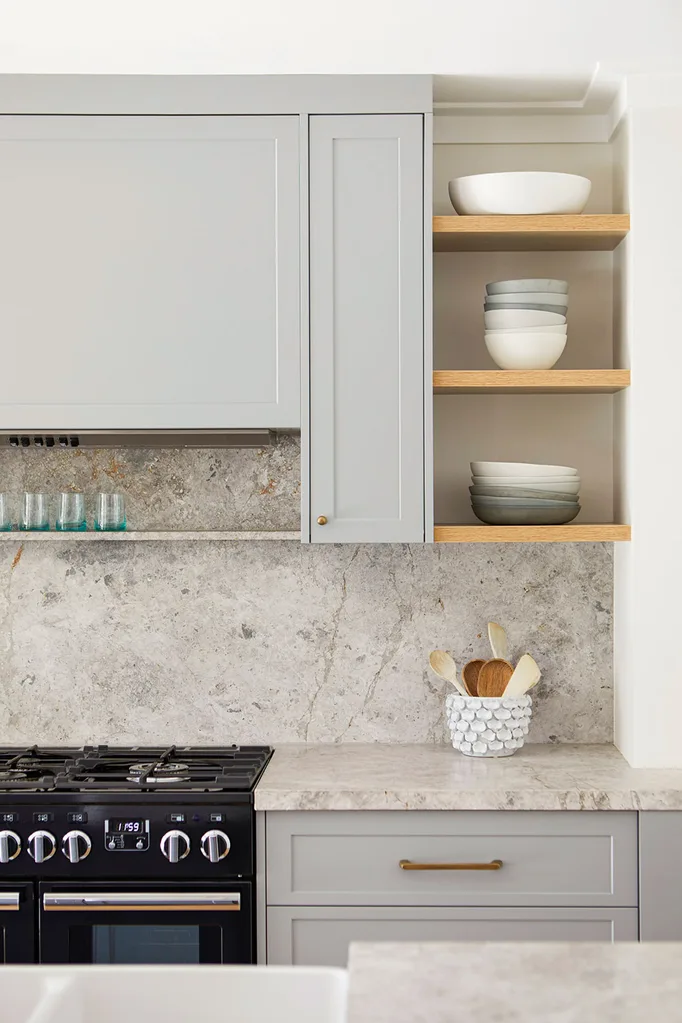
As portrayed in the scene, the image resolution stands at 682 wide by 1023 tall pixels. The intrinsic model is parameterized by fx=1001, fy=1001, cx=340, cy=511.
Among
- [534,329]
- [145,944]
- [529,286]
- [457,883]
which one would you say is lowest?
[145,944]

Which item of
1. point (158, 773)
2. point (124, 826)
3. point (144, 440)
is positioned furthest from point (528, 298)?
point (124, 826)

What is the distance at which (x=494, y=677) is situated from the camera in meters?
2.65

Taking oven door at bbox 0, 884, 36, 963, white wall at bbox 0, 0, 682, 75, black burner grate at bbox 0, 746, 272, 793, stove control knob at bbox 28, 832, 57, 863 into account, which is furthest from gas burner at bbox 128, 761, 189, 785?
white wall at bbox 0, 0, 682, 75

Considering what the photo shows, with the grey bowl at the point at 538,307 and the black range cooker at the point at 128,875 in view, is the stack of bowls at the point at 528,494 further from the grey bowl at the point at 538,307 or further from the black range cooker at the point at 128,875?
the black range cooker at the point at 128,875

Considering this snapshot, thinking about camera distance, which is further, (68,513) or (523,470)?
(68,513)

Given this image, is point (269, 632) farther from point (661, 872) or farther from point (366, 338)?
point (661, 872)

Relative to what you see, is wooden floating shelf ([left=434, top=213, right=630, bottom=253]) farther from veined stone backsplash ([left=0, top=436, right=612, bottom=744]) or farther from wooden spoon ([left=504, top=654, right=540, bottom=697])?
wooden spoon ([left=504, top=654, right=540, bottom=697])

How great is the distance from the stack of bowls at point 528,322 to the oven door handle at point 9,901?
1.70 m

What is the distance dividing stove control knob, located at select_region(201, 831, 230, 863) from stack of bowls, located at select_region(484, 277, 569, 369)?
52.3 inches

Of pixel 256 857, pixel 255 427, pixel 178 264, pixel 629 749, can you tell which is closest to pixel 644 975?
pixel 256 857

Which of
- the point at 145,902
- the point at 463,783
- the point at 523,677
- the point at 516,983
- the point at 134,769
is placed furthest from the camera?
the point at 523,677

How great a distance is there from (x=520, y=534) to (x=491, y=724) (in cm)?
Result: 48

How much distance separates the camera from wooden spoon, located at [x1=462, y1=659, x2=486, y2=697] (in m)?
2.68

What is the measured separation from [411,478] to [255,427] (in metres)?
0.41
